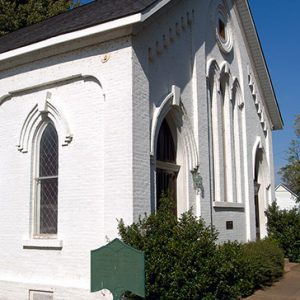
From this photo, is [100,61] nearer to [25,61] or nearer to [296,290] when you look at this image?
[25,61]

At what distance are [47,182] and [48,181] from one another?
50 millimetres

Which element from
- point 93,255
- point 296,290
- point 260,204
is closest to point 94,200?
point 93,255

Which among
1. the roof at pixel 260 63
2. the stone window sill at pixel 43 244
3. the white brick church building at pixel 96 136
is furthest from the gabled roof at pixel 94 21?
the roof at pixel 260 63

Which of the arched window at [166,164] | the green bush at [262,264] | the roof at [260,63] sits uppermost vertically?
the roof at [260,63]

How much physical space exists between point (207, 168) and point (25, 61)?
17.6ft

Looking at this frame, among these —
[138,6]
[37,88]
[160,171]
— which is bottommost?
[160,171]

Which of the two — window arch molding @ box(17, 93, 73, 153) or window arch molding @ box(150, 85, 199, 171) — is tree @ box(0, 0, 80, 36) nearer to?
window arch molding @ box(17, 93, 73, 153)

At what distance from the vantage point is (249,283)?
1127 cm

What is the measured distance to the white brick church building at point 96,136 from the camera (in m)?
9.84

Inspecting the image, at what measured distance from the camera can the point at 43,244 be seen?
34.8 feet

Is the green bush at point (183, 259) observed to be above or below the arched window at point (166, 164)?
below

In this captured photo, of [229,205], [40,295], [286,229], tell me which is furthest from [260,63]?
[40,295]

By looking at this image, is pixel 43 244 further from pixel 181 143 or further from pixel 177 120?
pixel 177 120

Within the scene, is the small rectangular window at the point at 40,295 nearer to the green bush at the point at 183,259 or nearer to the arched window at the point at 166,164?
the green bush at the point at 183,259
